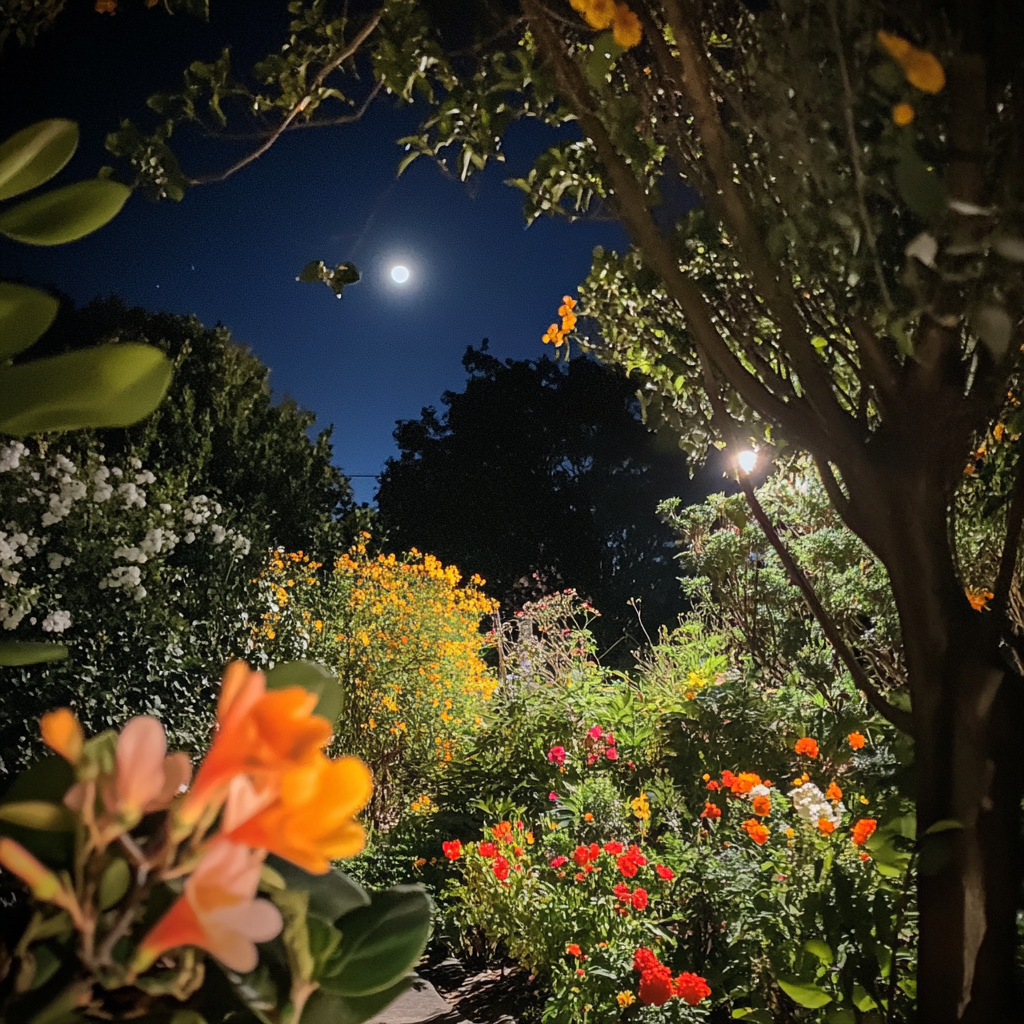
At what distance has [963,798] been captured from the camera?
2.43ft

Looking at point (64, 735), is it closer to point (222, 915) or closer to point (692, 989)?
point (222, 915)

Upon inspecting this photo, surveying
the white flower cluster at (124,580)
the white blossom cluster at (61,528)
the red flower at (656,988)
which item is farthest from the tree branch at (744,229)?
the white flower cluster at (124,580)

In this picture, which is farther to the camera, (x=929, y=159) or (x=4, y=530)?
(x=4, y=530)

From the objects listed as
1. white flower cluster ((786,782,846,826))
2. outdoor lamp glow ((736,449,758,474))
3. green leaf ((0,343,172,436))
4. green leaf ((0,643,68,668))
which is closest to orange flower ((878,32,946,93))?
green leaf ((0,343,172,436))

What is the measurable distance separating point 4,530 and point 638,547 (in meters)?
11.9

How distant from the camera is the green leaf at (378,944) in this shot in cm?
29

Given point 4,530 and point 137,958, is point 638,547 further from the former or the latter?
point 137,958

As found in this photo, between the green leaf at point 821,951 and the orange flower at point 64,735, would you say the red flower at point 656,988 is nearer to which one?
the green leaf at point 821,951

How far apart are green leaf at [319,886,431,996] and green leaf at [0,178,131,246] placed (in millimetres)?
341

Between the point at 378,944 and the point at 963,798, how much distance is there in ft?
2.30

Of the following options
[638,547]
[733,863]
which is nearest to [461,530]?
[638,547]

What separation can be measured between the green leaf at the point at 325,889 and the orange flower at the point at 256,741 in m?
0.10

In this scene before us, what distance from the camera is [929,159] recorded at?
0.71 meters

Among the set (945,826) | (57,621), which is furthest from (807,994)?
(57,621)
